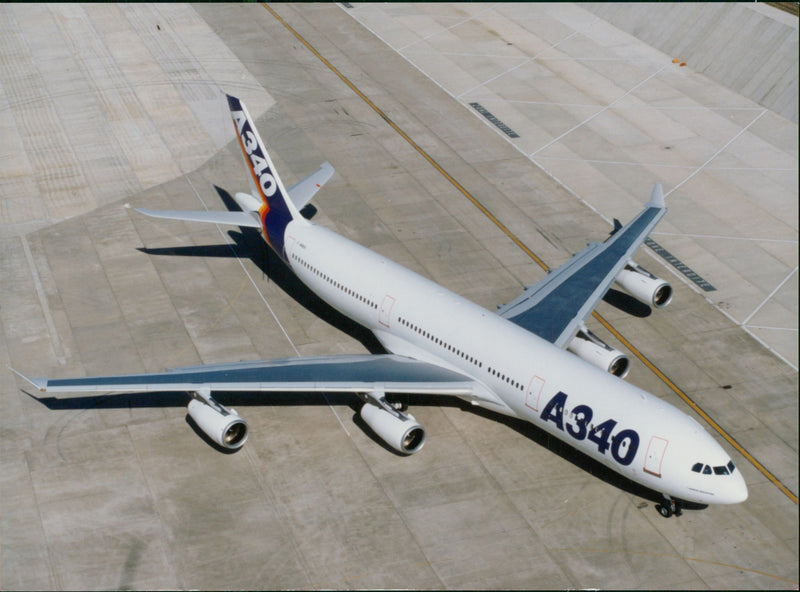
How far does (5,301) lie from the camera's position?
43.6 m

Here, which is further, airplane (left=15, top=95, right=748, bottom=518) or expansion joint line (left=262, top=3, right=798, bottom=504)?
expansion joint line (left=262, top=3, right=798, bottom=504)

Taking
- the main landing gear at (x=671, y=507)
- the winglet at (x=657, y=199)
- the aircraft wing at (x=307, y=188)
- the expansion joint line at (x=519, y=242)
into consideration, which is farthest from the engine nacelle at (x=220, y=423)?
the winglet at (x=657, y=199)

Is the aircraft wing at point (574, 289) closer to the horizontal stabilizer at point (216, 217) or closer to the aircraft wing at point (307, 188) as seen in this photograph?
the aircraft wing at point (307, 188)

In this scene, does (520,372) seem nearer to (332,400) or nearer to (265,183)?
(332,400)

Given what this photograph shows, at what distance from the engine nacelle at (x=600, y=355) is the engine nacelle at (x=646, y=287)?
17.1 feet

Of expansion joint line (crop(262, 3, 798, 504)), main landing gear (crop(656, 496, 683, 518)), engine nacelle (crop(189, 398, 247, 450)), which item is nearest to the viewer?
main landing gear (crop(656, 496, 683, 518))

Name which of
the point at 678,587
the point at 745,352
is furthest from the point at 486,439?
the point at 745,352

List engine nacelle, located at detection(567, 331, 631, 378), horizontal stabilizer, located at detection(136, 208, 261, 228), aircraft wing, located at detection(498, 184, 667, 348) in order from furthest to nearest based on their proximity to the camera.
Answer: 1. horizontal stabilizer, located at detection(136, 208, 261, 228)
2. aircraft wing, located at detection(498, 184, 667, 348)
3. engine nacelle, located at detection(567, 331, 631, 378)

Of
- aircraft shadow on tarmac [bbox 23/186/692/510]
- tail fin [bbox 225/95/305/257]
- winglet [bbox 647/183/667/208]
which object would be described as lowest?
aircraft shadow on tarmac [bbox 23/186/692/510]

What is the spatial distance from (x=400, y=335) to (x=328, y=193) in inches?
690

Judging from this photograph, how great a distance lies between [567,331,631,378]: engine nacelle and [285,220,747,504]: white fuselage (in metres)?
4.04

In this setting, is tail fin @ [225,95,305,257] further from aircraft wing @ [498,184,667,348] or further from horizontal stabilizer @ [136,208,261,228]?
aircraft wing @ [498,184,667,348]

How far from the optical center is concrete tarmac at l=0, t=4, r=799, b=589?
32469 mm

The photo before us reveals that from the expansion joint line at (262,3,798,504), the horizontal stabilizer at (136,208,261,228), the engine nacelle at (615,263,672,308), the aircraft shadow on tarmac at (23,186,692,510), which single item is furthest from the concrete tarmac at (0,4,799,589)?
the horizontal stabilizer at (136,208,261,228)
